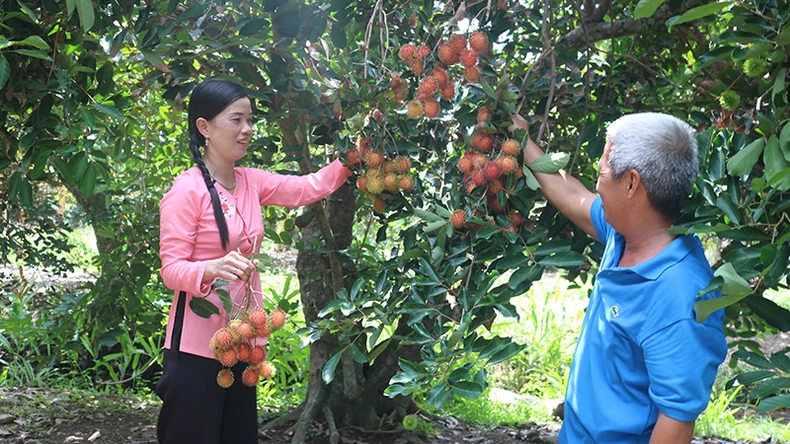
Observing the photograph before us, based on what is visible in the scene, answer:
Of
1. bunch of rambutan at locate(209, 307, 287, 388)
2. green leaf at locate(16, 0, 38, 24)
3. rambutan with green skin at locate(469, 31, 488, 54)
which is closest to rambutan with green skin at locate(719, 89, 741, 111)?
rambutan with green skin at locate(469, 31, 488, 54)

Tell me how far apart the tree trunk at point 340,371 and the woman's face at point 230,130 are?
97cm

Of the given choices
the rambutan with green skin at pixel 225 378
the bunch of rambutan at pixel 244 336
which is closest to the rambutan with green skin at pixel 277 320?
the bunch of rambutan at pixel 244 336

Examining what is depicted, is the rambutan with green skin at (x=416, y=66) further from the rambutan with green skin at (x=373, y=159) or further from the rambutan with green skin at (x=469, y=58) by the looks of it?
the rambutan with green skin at (x=373, y=159)

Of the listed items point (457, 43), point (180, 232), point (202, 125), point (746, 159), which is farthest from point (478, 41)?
point (180, 232)

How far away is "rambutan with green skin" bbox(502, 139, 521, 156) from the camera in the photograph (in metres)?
1.71

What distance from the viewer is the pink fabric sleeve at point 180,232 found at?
183cm

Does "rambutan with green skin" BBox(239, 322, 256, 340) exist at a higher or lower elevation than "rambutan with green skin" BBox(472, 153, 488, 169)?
lower

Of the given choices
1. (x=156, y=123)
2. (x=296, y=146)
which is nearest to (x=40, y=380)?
(x=156, y=123)

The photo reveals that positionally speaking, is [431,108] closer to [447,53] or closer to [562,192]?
[447,53]

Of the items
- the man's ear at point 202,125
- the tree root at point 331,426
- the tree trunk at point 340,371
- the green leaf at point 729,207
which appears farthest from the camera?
the tree trunk at point 340,371

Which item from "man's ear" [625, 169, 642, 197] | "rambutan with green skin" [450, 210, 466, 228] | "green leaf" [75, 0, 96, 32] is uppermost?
"green leaf" [75, 0, 96, 32]

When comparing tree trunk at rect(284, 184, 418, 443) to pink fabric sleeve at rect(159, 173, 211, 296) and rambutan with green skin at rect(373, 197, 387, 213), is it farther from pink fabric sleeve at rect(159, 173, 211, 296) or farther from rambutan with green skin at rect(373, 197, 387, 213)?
pink fabric sleeve at rect(159, 173, 211, 296)

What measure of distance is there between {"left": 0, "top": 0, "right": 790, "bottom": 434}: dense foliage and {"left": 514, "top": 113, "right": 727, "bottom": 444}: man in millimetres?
65

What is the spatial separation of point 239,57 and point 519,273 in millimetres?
1142
